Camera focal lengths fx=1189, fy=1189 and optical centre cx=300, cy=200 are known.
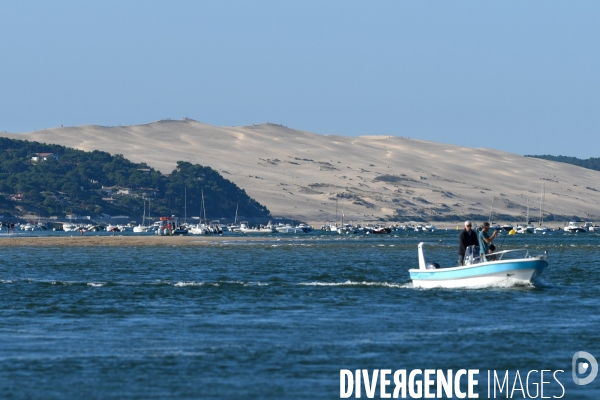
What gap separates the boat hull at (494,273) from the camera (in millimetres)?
41094

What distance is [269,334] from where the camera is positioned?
98.3ft

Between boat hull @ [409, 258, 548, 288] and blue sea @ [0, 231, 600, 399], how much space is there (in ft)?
1.21

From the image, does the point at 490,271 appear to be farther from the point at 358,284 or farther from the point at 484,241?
the point at 358,284

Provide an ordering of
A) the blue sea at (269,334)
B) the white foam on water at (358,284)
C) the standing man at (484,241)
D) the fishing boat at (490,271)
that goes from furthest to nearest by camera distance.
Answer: the white foam on water at (358,284) < the fishing boat at (490,271) < the standing man at (484,241) < the blue sea at (269,334)

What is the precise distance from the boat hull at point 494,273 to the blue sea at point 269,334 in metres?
0.37

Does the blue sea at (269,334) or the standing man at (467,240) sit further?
the standing man at (467,240)

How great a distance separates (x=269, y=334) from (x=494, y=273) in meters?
13.5

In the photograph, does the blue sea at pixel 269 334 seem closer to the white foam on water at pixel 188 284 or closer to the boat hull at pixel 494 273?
the white foam on water at pixel 188 284

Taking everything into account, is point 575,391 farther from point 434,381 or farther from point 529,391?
point 434,381

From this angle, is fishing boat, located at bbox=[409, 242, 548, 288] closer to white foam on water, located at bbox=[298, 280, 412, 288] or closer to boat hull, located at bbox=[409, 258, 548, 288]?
boat hull, located at bbox=[409, 258, 548, 288]

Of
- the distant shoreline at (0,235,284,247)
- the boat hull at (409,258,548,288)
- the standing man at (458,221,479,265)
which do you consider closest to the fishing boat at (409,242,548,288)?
the boat hull at (409,258,548,288)

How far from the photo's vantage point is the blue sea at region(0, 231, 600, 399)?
23.1m

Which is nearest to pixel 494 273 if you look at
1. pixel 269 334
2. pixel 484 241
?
pixel 484 241

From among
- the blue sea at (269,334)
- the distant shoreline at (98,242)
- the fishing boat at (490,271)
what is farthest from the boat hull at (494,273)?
the distant shoreline at (98,242)
